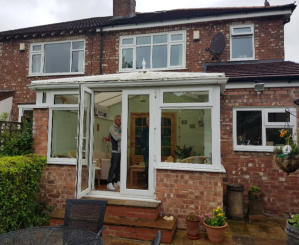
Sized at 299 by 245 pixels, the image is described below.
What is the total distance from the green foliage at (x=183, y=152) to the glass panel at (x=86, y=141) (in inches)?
81.8

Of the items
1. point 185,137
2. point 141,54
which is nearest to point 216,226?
point 185,137

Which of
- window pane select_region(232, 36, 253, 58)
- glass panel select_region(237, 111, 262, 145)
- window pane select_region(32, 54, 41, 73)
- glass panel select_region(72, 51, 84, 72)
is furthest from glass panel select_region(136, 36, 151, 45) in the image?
glass panel select_region(237, 111, 262, 145)

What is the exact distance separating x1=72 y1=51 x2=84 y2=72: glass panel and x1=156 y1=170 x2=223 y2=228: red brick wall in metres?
7.14

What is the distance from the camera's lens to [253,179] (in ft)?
19.5

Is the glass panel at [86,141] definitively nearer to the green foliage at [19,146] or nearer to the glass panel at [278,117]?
the green foliage at [19,146]

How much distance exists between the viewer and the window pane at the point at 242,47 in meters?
8.38

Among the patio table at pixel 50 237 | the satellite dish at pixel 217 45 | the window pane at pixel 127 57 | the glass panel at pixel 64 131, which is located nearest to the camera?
the patio table at pixel 50 237

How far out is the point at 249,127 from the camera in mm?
6152

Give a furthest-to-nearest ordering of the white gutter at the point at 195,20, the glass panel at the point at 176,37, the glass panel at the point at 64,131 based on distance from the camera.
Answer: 1. the glass panel at the point at 176,37
2. the white gutter at the point at 195,20
3. the glass panel at the point at 64,131

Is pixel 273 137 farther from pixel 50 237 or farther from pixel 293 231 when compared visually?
pixel 50 237

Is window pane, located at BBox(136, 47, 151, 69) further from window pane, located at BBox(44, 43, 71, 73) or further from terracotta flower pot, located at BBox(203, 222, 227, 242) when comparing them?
terracotta flower pot, located at BBox(203, 222, 227, 242)

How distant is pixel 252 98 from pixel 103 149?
565 centimetres

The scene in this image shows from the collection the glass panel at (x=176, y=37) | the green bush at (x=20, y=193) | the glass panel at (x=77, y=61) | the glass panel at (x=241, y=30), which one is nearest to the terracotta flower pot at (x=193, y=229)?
the green bush at (x=20, y=193)

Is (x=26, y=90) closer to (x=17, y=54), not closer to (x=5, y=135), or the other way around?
(x=17, y=54)
